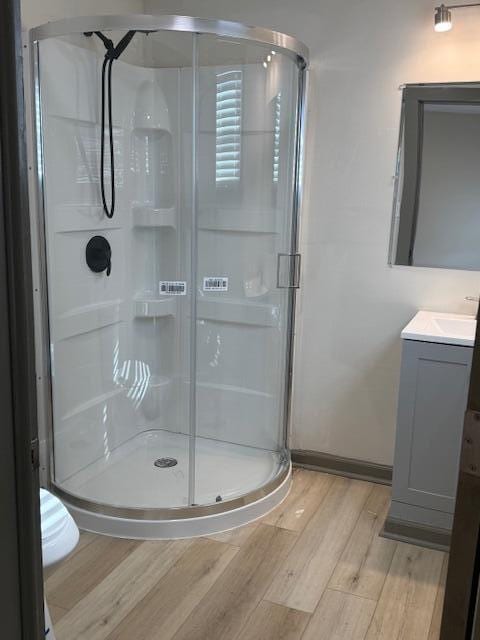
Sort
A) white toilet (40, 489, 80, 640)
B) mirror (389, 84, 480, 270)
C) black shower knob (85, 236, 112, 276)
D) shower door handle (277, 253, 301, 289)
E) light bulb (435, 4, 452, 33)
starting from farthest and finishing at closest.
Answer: shower door handle (277, 253, 301, 289)
black shower knob (85, 236, 112, 276)
mirror (389, 84, 480, 270)
light bulb (435, 4, 452, 33)
white toilet (40, 489, 80, 640)

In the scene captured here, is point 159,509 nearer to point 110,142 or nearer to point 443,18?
point 110,142

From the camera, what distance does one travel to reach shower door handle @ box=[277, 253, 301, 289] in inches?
119

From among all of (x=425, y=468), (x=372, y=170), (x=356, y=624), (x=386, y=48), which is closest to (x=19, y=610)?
(x=356, y=624)

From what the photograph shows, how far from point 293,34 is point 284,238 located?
982mm

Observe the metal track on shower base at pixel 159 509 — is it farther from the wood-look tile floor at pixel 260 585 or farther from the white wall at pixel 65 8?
the white wall at pixel 65 8

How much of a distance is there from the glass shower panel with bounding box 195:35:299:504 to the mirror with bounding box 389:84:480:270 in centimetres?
54

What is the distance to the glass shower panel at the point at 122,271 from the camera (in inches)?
105

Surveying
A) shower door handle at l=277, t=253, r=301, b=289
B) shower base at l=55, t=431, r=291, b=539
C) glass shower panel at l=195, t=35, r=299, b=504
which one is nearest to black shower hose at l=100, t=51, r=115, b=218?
glass shower panel at l=195, t=35, r=299, b=504

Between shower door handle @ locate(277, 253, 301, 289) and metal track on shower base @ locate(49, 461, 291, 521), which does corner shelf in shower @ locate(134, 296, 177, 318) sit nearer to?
shower door handle @ locate(277, 253, 301, 289)

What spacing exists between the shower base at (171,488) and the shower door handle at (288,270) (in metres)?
0.86

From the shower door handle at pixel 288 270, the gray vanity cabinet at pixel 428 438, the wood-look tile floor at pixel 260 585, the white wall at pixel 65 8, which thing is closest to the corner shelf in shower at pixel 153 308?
the shower door handle at pixel 288 270

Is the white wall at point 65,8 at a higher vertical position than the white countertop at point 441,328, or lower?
higher

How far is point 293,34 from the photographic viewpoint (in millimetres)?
3012

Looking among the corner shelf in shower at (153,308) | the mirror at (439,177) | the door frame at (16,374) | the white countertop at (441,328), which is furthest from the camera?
the corner shelf in shower at (153,308)
